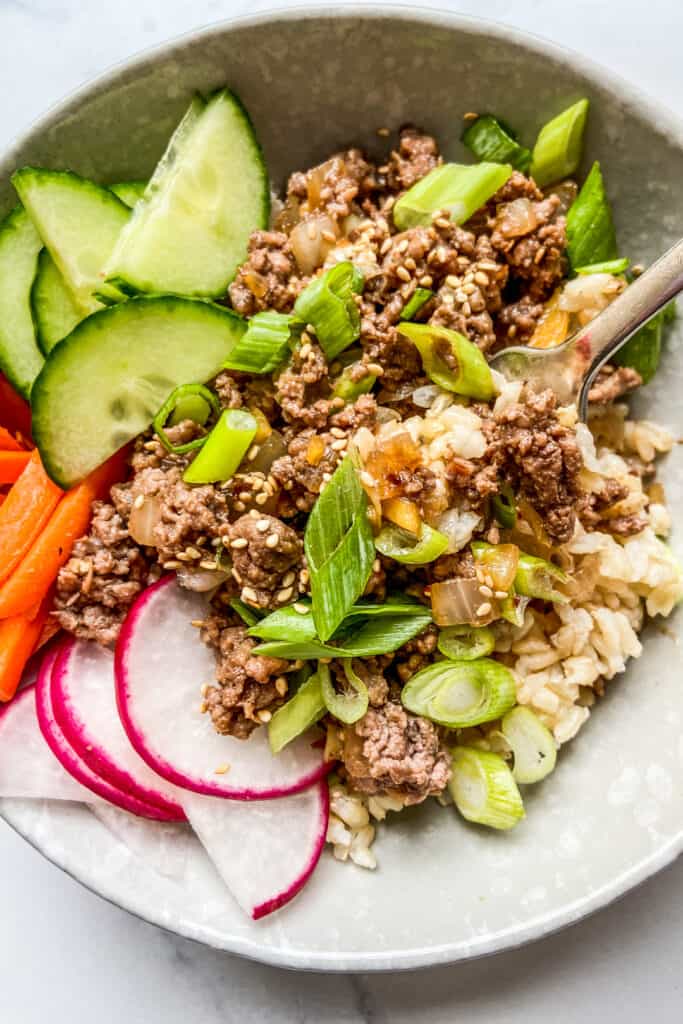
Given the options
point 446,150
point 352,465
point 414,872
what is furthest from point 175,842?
point 446,150

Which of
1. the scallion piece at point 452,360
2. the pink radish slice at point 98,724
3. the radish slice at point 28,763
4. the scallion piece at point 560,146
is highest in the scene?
the scallion piece at point 560,146

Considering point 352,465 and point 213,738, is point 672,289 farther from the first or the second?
point 213,738

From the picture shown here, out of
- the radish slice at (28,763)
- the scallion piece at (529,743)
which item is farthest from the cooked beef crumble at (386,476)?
the radish slice at (28,763)

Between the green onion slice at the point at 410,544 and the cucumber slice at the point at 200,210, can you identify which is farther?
the cucumber slice at the point at 200,210

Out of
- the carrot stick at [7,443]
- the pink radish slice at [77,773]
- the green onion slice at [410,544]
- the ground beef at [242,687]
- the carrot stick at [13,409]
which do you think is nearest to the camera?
the green onion slice at [410,544]

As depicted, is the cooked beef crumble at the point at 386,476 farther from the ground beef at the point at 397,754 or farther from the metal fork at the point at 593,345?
the metal fork at the point at 593,345

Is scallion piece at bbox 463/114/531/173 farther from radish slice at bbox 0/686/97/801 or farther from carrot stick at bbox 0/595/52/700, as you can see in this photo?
radish slice at bbox 0/686/97/801
